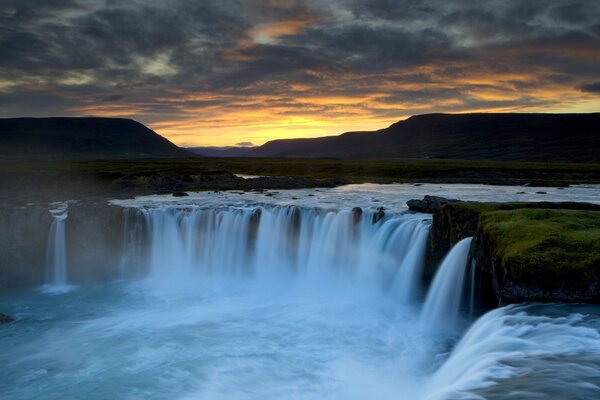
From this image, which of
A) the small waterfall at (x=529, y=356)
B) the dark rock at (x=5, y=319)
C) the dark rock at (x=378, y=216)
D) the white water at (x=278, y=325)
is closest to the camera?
the small waterfall at (x=529, y=356)

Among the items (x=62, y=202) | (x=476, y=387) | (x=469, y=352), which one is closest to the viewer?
(x=476, y=387)

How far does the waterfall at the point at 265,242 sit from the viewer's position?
72.5ft

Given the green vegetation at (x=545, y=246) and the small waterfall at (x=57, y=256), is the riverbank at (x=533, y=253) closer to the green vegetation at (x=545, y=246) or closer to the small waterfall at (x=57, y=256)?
the green vegetation at (x=545, y=246)

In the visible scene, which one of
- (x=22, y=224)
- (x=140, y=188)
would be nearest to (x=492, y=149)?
(x=140, y=188)

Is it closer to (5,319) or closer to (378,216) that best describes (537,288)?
(378,216)

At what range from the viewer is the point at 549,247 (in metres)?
11.7

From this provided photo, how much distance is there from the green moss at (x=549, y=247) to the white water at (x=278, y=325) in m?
0.89

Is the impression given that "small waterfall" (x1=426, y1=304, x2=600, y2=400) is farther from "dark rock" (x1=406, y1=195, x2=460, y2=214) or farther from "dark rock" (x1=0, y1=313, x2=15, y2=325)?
"dark rock" (x1=0, y1=313, x2=15, y2=325)

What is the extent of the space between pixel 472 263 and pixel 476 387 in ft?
29.1

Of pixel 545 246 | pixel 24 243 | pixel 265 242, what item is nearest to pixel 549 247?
pixel 545 246

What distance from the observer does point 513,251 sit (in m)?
11.7

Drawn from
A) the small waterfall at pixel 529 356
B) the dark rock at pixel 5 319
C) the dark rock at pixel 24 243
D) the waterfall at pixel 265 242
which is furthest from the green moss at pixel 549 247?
the dark rock at pixel 24 243

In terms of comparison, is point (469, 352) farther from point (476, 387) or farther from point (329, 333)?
point (329, 333)

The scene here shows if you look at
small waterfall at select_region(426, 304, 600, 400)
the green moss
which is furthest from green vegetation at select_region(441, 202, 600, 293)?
small waterfall at select_region(426, 304, 600, 400)
